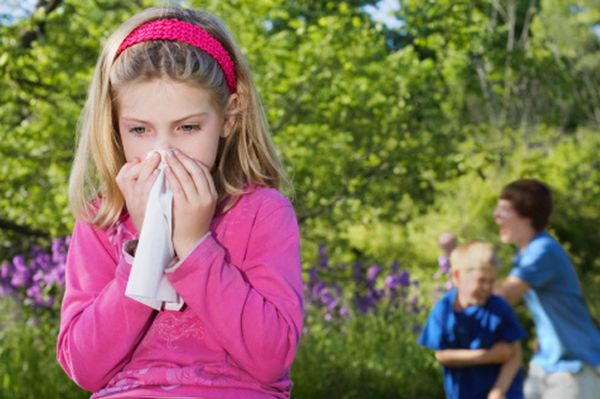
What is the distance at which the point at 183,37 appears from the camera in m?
2.12

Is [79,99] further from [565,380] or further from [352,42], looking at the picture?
[565,380]

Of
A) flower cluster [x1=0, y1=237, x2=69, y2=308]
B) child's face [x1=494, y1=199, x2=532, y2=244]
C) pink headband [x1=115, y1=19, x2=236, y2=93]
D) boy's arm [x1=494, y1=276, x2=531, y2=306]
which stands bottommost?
flower cluster [x1=0, y1=237, x2=69, y2=308]

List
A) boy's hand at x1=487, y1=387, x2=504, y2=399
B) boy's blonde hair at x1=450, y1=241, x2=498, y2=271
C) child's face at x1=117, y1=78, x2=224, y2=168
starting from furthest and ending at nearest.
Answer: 1. boy's blonde hair at x1=450, y1=241, x2=498, y2=271
2. boy's hand at x1=487, y1=387, x2=504, y2=399
3. child's face at x1=117, y1=78, x2=224, y2=168

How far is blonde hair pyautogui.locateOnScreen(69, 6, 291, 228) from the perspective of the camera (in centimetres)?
207

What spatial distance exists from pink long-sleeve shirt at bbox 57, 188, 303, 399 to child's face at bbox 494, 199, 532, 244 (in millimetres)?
3454

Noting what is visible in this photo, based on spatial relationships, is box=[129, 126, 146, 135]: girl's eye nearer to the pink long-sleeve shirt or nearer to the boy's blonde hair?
the pink long-sleeve shirt

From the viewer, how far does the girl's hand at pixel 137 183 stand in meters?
1.94

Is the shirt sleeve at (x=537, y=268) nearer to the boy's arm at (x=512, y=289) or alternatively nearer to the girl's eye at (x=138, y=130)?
the boy's arm at (x=512, y=289)

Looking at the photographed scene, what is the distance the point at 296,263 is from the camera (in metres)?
2.06

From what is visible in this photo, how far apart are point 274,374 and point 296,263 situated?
0.23 m

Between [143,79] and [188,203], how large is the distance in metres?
0.28

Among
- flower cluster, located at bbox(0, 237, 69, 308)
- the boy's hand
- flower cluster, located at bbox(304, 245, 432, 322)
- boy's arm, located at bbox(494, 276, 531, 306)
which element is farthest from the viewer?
flower cluster, located at bbox(304, 245, 432, 322)

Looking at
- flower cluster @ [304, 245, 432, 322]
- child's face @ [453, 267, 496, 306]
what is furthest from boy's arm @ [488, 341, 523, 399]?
flower cluster @ [304, 245, 432, 322]

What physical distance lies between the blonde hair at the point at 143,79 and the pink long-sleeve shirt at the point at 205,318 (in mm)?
80
